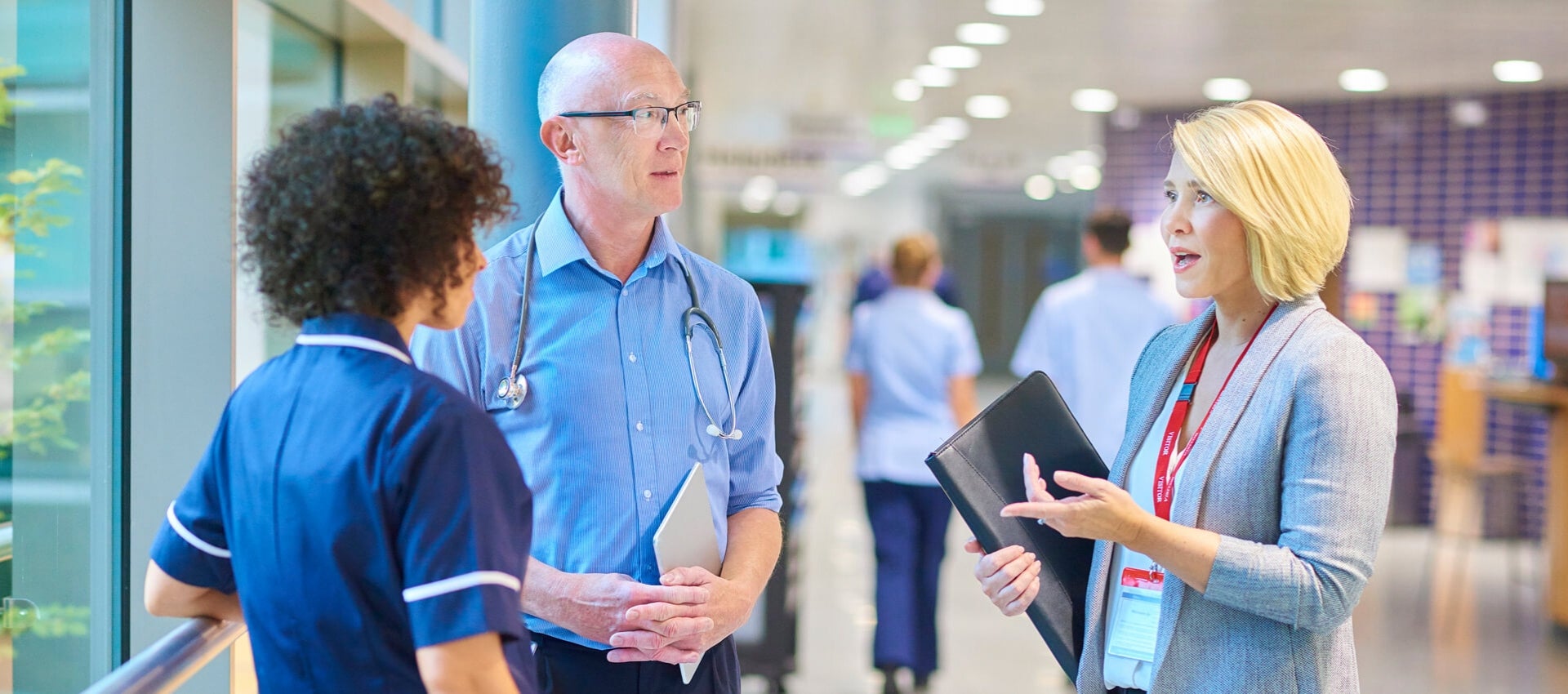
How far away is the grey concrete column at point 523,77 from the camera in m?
2.18

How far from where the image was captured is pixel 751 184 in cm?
2042

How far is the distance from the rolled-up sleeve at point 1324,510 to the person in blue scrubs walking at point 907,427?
317cm

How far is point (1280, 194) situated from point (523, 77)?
1299 mm

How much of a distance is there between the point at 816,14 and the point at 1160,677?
256 inches

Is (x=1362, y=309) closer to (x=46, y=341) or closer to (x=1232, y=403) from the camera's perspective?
(x=1232, y=403)

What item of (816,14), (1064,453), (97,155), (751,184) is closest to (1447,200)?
(816,14)

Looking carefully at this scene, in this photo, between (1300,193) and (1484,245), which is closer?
(1300,193)

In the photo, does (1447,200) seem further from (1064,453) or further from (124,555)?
(124,555)

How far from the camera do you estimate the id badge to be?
1681 mm

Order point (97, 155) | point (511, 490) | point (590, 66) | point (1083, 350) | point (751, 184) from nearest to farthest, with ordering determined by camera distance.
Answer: point (511, 490)
point (590, 66)
point (97, 155)
point (1083, 350)
point (751, 184)

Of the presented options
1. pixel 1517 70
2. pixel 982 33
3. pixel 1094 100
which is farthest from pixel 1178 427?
pixel 1094 100

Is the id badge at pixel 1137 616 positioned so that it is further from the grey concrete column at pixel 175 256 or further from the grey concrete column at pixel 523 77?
the grey concrete column at pixel 175 256

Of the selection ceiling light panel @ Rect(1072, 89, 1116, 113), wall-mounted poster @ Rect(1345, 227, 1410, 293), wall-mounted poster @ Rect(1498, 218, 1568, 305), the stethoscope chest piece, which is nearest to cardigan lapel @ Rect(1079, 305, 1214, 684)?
the stethoscope chest piece

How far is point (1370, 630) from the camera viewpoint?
237 inches
